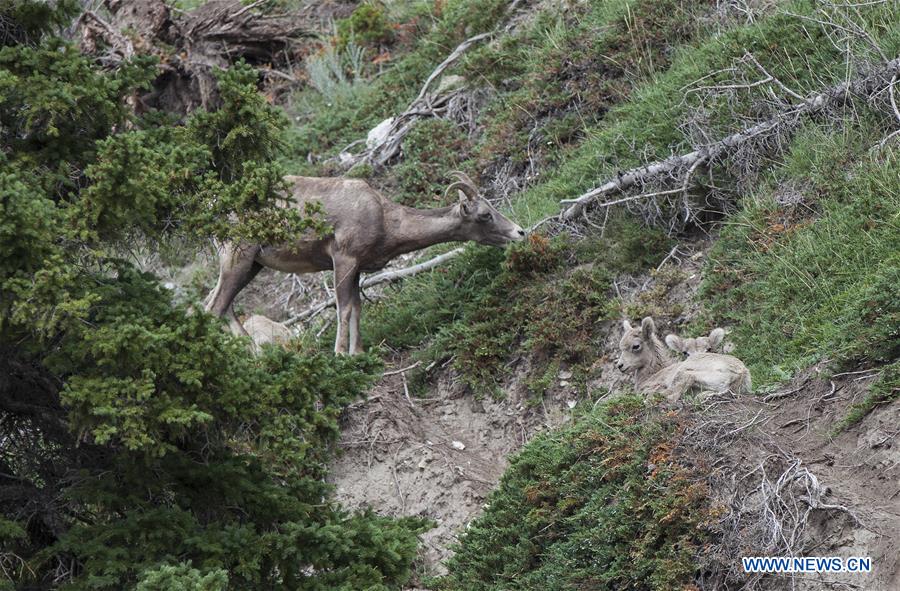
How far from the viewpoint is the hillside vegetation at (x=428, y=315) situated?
20.5 ft

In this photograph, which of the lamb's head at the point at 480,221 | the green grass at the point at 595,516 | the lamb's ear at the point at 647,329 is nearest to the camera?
the green grass at the point at 595,516

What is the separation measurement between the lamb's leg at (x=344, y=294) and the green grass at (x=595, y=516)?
11.4 ft

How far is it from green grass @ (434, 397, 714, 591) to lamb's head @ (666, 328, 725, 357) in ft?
2.98

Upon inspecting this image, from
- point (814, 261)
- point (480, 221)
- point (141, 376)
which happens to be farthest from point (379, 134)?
point (141, 376)

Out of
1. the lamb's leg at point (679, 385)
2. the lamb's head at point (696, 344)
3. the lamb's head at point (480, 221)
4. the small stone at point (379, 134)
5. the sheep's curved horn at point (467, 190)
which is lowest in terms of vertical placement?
the small stone at point (379, 134)

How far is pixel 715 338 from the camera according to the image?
9.61 m

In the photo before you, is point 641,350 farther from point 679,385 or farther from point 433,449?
point 433,449

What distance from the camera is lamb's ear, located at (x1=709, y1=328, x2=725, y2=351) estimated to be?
9586 mm

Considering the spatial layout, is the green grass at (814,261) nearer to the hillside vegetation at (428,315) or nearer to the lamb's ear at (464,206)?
the hillside vegetation at (428,315)

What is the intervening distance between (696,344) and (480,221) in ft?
13.1

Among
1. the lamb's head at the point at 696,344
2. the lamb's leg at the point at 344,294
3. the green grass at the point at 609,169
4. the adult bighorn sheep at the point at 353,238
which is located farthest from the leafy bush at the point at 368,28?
the lamb's head at the point at 696,344

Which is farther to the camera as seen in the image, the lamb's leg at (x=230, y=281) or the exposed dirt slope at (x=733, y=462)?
the lamb's leg at (x=230, y=281)

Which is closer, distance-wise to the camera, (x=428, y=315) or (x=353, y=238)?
(x=353, y=238)

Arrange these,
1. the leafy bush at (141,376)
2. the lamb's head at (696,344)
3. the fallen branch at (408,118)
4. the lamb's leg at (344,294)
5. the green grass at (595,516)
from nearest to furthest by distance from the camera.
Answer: the leafy bush at (141,376), the green grass at (595,516), the lamb's head at (696,344), the lamb's leg at (344,294), the fallen branch at (408,118)
